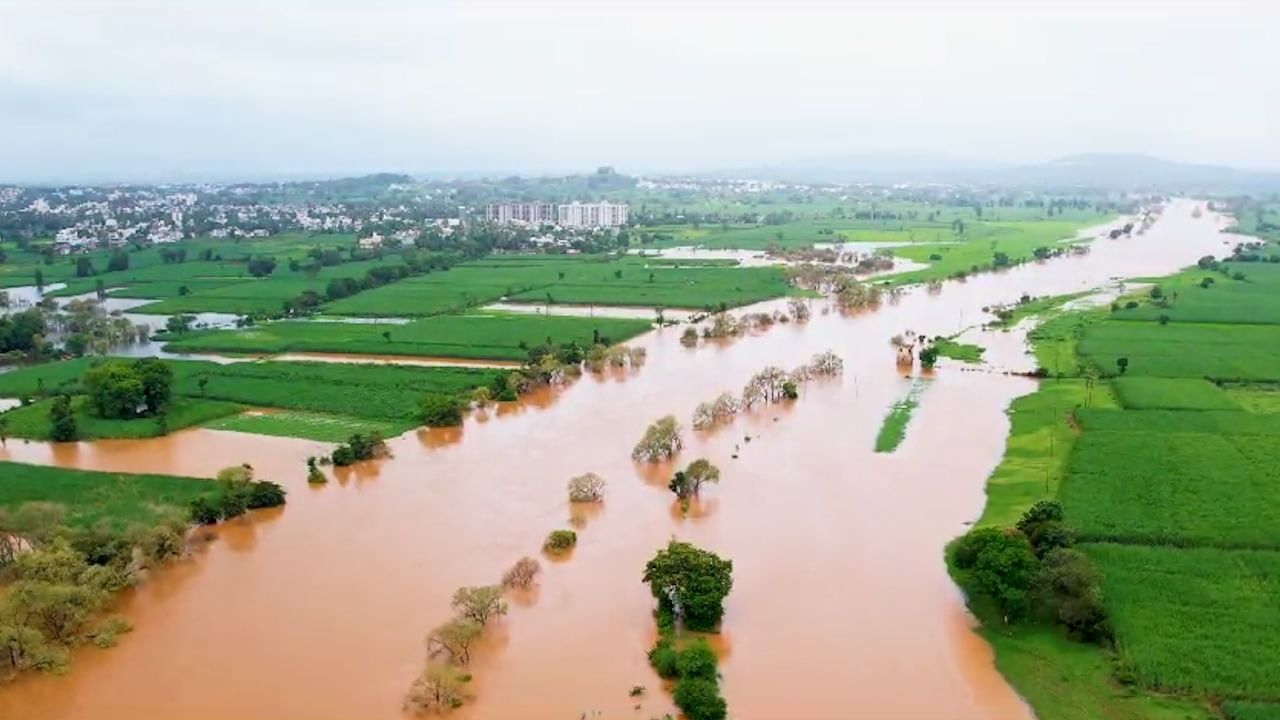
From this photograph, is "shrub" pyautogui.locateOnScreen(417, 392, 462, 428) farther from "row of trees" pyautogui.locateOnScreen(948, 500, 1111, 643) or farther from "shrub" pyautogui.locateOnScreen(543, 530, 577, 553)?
"row of trees" pyautogui.locateOnScreen(948, 500, 1111, 643)

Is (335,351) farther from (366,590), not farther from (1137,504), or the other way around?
(1137,504)

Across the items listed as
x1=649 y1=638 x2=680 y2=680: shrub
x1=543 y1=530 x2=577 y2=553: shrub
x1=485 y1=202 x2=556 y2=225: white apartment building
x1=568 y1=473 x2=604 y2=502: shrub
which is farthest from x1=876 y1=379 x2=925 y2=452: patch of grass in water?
x1=485 y1=202 x2=556 y2=225: white apartment building

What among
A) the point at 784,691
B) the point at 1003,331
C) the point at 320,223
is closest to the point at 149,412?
the point at 784,691

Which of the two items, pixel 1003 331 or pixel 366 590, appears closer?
pixel 366 590

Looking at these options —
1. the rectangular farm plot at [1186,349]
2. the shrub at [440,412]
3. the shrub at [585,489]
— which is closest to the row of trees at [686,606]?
the shrub at [585,489]

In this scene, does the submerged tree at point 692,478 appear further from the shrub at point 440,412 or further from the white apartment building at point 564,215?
Result: the white apartment building at point 564,215
